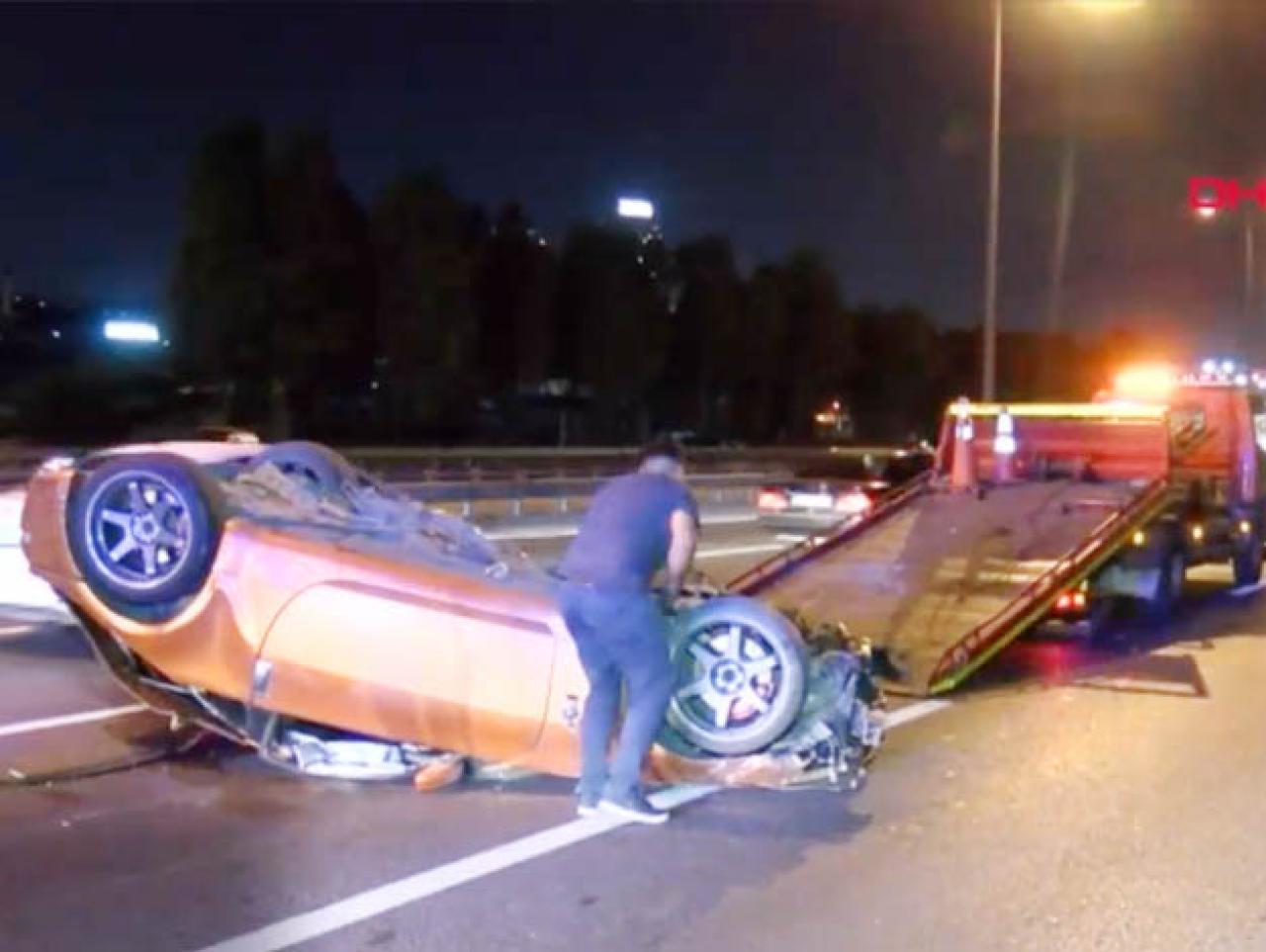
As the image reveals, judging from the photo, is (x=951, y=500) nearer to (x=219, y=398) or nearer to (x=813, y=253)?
(x=219, y=398)

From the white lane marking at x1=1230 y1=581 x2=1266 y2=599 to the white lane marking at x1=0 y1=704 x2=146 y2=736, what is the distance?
12.3 metres

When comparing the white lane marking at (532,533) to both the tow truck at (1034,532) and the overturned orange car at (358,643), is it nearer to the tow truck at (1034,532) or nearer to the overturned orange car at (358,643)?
the tow truck at (1034,532)

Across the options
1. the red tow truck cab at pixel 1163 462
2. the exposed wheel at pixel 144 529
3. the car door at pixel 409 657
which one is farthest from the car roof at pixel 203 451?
the red tow truck cab at pixel 1163 462

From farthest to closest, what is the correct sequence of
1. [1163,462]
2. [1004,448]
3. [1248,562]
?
1. [1248,562]
2. [1004,448]
3. [1163,462]

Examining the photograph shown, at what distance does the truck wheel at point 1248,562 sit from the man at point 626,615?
12.2 meters

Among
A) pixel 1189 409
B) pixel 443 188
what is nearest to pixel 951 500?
pixel 1189 409

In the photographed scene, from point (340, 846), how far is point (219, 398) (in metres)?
45.5

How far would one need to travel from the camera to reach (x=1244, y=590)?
62.2 ft

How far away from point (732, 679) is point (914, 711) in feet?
9.89

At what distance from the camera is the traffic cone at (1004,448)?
16172 millimetres

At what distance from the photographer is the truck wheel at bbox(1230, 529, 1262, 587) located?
18.4 meters

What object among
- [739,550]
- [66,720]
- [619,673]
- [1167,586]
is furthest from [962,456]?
[619,673]

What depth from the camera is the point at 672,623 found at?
7832mm

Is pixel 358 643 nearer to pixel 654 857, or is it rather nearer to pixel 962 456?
pixel 654 857
